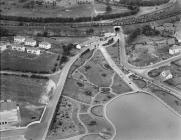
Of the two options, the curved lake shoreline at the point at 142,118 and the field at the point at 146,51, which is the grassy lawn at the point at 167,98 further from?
the field at the point at 146,51

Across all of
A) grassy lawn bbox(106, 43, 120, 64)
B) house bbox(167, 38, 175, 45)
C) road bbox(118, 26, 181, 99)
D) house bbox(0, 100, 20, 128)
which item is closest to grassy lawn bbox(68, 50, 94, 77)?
grassy lawn bbox(106, 43, 120, 64)

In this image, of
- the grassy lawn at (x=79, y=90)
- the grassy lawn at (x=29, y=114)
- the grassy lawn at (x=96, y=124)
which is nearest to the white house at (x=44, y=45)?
the grassy lawn at (x=79, y=90)

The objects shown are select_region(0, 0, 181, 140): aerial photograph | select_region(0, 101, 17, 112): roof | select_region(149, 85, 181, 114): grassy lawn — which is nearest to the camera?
select_region(0, 101, 17, 112): roof

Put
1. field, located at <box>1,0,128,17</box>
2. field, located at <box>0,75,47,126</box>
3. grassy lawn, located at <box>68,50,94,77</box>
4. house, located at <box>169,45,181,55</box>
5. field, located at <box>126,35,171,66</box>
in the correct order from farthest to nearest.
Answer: field, located at <box>1,0,128,17</box>, house, located at <box>169,45,181,55</box>, field, located at <box>126,35,171,66</box>, grassy lawn, located at <box>68,50,94,77</box>, field, located at <box>0,75,47,126</box>

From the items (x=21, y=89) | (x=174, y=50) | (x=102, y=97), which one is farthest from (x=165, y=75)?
(x=21, y=89)

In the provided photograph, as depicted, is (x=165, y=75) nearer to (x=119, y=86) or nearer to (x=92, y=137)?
(x=119, y=86)

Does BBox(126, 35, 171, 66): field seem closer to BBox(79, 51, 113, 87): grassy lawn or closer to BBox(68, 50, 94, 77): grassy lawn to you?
BBox(79, 51, 113, 87): grassy lawn

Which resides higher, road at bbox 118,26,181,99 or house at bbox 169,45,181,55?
house at bbox 169,45,181,55

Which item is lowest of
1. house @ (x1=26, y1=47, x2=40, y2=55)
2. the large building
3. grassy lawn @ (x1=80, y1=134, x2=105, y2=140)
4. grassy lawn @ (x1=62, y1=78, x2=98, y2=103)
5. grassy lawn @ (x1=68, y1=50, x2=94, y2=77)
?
grassy lawn @ (x1=80, y1=134, x2=105, y2=140)
